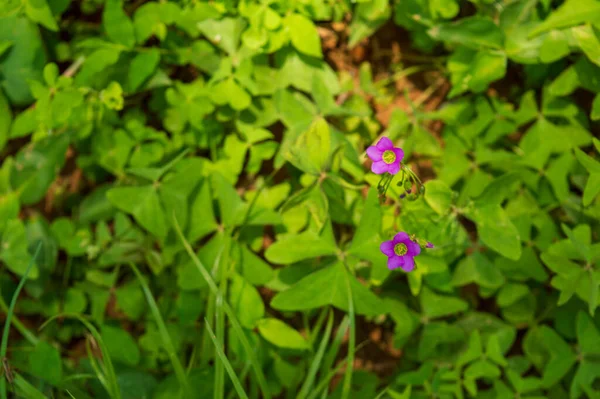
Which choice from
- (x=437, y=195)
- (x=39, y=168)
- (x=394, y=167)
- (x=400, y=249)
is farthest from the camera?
(x=39, y=168)

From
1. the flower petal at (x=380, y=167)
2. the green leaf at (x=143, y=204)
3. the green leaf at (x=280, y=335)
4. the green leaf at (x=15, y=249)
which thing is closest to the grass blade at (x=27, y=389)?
the green leaf at (x=15, y=249)

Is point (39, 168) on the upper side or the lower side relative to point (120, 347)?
upper

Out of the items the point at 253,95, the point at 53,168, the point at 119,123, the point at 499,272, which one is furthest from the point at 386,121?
the point at 53,168

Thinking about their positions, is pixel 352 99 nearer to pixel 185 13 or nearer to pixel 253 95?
pixel 253 95

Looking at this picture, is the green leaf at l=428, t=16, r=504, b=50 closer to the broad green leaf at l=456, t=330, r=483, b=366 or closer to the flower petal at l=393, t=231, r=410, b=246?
the flower petal at l=393, t=231, r=410, b=246

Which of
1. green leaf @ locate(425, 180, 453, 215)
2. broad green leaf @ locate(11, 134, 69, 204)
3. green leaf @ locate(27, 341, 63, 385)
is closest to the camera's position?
green leaf @ locate(425, 180, 453, 215)

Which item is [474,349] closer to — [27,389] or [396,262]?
[396,262]

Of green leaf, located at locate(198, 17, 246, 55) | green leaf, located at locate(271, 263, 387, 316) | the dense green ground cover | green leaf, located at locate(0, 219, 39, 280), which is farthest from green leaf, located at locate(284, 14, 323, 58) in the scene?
green leaf, located at locate(0, 219, 39, 280)

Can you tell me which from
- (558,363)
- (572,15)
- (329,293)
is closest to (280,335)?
(329,293)
